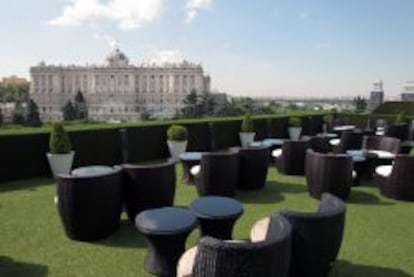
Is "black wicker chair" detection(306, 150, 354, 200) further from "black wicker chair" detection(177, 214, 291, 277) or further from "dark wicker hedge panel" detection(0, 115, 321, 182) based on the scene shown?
"dark wicker hedge panel" detection(0, 115, 321, 182)

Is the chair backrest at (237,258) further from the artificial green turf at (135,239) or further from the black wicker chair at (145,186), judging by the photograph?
the black wicker chair at (145,186)

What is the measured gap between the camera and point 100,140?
935 cm

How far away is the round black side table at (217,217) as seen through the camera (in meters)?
4.08

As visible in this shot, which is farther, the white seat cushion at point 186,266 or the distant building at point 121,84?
the distant building at point 121,84

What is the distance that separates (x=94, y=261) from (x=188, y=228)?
990mm

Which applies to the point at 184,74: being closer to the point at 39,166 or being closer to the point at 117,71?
the point at 117,71

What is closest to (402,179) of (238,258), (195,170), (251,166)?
(251,166)

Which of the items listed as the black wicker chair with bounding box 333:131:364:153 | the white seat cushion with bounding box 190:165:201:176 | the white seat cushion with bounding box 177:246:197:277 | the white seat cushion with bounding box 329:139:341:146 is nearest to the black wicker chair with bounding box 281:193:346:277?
the white seat cushion with bounding box 177:246:197:277

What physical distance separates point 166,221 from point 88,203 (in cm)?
105

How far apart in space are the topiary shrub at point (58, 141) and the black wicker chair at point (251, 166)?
3275 millimetres

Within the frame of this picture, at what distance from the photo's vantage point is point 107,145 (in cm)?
955

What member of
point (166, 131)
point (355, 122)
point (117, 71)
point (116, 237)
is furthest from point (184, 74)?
point (116, 237)

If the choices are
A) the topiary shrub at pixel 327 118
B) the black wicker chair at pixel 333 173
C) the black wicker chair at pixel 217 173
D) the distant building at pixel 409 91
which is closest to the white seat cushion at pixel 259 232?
the black wicker chair at pixel 217 173

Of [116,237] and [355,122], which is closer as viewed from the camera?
[116,237]
